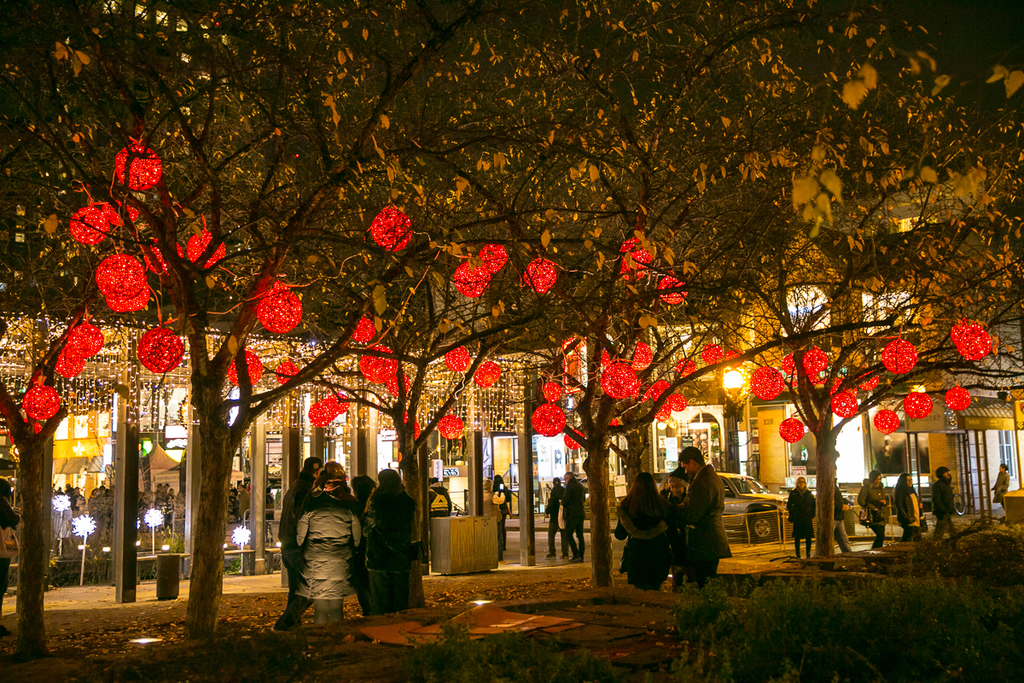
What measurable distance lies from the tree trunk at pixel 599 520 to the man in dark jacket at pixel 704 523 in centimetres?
239

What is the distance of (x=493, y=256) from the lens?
29.1 ft

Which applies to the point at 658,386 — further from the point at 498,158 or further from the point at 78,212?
the point at 78,212

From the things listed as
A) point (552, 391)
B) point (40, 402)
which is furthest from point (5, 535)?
point (552, 391)

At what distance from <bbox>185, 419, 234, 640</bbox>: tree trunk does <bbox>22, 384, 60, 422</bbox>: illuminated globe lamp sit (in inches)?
97.7

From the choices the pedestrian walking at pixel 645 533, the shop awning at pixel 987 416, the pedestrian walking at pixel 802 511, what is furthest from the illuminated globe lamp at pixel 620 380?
the shop awning at pixel 987 416

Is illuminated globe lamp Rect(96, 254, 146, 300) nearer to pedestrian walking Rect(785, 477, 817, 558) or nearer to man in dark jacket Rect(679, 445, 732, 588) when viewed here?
man in dark jacket Rect(679, 445, 732, 588)

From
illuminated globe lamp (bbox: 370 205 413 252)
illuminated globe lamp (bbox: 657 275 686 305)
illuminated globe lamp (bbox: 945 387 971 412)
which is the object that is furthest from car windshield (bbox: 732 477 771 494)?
illuminated globe lamp (bbox: 370 205 413 252)

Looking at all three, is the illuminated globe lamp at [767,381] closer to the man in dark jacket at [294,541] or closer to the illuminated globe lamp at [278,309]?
the man in dark jacket at [294,541]

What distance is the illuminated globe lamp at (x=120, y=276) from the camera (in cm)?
750

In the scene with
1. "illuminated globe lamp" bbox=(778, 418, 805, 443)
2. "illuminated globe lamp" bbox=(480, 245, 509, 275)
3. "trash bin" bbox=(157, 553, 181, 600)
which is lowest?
"trash bin" bbox=(157, 553, 181, 600)

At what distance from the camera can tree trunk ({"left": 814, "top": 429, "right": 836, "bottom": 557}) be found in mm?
14625

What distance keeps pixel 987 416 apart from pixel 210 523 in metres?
28.4

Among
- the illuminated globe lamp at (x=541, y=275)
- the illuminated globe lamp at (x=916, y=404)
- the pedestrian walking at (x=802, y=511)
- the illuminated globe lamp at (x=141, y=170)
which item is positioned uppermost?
the illuminated globe lamp at (x=141, y=170)

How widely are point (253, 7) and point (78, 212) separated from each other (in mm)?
2347
